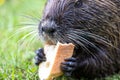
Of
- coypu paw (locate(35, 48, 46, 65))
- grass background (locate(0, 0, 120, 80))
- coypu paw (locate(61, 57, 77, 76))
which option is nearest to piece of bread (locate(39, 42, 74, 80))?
coypu paw (locate(61, 57, 77, 76))

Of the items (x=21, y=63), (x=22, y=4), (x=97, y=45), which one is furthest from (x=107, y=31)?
(x=22, y=4)

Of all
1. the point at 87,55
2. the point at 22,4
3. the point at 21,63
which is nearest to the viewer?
the point at 87,55

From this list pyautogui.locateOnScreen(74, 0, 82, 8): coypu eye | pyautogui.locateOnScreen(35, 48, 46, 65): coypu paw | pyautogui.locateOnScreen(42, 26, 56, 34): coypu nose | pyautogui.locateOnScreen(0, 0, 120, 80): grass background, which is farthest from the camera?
pyautogui.locateOnScreen(0, 0, 120, 80): grass background

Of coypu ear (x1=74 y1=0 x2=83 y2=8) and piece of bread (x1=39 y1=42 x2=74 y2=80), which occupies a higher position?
coypu ear (x1=74 y1=0 x2=83 y2=8)

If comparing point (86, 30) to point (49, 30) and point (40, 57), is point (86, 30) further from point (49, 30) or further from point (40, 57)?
point (40, 57)

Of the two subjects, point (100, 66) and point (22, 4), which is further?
point (22, 4)

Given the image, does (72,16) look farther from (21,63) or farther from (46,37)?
(21,63)

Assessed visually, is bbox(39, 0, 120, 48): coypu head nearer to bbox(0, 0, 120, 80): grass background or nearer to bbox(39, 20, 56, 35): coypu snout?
bbox(39, 20, 56, 35): coypu snout

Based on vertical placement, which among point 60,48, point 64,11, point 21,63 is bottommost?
point 21,63
